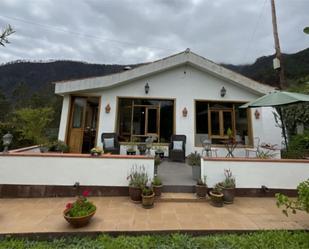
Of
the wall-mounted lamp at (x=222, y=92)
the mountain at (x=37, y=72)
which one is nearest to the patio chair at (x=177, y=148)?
the wall-mounted lamp at (x=222, y=92)

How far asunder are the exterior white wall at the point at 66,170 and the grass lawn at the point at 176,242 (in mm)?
1586

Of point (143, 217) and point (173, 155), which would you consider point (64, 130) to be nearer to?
point (173, 155)

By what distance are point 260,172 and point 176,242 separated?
9.66 feet

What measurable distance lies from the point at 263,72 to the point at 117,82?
12610mm

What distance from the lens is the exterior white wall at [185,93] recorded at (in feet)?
27.1

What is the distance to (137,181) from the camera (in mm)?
4141

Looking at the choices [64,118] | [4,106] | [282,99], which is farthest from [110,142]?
[4,106]

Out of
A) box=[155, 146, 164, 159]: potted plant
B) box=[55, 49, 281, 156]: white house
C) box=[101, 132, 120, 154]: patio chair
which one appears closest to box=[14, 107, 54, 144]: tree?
box=[55, 49, 281, 156]: white house

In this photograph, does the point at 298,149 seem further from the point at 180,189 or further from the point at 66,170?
the point at 66,170

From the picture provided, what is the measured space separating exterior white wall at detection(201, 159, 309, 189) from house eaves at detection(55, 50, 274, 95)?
4.53 m

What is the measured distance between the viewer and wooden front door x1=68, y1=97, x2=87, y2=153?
27.0 feet

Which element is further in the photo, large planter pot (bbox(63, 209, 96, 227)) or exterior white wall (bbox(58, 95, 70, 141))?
exterior white wall (bbox(58, 95, 70, 141))

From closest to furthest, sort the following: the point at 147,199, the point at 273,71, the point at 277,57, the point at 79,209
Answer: the point at 79,209 → the point at 147,199 → the point at 277,57 → the point at 273,71

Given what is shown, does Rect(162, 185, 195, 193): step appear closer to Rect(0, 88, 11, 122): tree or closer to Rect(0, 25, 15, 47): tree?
Rect(0, 25, 15, 47): tree
